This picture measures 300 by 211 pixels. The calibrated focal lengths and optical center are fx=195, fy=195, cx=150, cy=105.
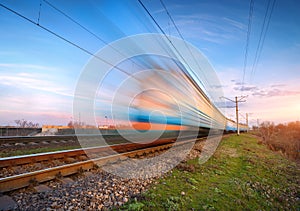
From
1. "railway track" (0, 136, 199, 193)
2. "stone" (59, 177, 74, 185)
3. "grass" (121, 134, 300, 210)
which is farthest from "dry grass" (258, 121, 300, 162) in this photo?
"stone" (59, 177, 74, 185)

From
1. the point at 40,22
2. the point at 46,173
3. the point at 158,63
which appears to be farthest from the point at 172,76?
the point at 46,173

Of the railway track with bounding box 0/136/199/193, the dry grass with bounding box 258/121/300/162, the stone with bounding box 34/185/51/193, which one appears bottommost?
the dry grass with bounding box 258/121/300/162

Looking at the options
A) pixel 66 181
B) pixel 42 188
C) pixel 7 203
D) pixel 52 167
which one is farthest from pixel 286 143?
pixel 7 203

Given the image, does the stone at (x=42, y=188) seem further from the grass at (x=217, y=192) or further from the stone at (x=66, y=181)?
the grass at (x=217, y=192)

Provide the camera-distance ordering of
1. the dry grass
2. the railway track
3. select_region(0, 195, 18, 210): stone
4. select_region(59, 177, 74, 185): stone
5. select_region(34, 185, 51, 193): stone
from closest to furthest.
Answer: select_region(0, 195, 18, 210): stone < select_region(34, 185, 51, 193): stone < the railway track < select_region(59, 177, 74, 185): stone < the dry grass

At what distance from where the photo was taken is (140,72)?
9.03 meters

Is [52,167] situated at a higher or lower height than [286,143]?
higher

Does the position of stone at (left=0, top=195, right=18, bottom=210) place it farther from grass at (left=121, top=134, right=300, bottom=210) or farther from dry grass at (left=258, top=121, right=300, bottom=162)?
dry grass at (left=258, top=121, right=300, bottom=162)

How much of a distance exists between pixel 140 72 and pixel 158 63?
1010mm

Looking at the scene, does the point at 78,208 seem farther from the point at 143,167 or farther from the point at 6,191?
the point at 143,167

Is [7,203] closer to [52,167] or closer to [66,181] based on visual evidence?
[66,181]

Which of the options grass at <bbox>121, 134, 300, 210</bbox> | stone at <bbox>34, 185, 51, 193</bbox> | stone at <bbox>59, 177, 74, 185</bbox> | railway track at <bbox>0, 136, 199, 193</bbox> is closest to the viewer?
grass at <bbox>121, 134, 300, 210</bbox>

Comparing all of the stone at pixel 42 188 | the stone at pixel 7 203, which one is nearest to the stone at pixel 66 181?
the stone at pixel 42 188

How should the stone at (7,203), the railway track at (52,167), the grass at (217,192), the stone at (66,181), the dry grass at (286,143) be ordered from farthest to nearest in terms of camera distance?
the dry grass at (286,143) < the stone at (66,181) < the railway track at (52,167) < the grass at (217,192) < the stone at (7,203)
